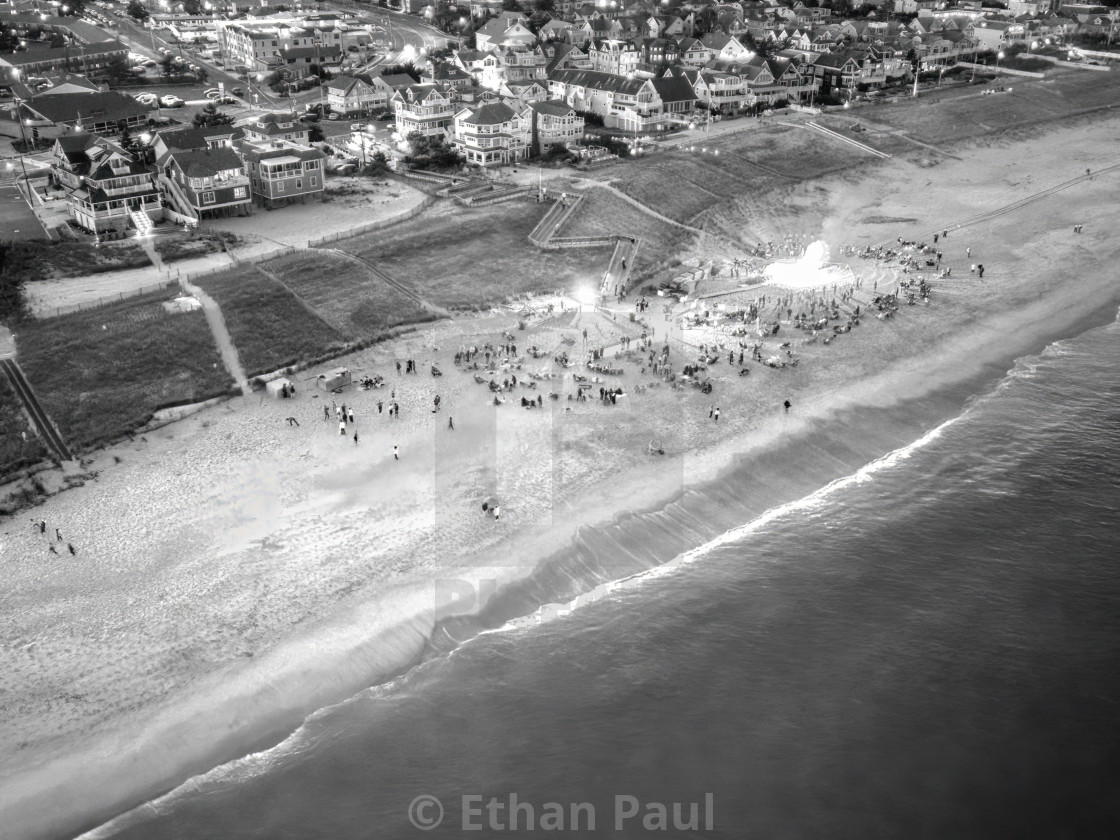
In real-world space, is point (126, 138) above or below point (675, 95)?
above

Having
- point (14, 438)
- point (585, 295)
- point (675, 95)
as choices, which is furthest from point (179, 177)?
point (675, 95)

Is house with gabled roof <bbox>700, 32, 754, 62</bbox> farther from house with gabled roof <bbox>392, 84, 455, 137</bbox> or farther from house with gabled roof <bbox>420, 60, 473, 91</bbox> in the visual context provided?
house with gabled roof <bbox>392, 84, 455, 137</bbox>

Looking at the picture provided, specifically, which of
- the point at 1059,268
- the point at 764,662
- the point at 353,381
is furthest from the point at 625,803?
the point at 1059,268

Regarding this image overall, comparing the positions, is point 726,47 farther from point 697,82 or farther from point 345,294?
point 345,294

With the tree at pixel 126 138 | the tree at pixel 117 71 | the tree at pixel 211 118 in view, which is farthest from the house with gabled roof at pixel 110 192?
the tree at pixel 117 71

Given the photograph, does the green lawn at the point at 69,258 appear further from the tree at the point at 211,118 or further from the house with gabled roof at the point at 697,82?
the house with gabled roof at the point at 697,82

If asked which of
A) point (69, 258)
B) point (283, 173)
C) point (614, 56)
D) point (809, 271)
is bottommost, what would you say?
point (809, 271)
